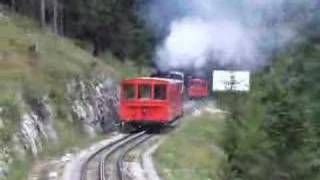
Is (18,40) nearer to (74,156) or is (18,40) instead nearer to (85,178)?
(74,156)

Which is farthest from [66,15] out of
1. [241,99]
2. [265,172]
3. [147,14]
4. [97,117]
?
[265,172]

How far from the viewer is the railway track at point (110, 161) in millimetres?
21013

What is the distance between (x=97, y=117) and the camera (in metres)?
34.5

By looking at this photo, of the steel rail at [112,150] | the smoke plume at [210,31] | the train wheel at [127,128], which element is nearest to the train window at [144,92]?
the steel rail at [112,150]

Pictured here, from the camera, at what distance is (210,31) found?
4453 cm

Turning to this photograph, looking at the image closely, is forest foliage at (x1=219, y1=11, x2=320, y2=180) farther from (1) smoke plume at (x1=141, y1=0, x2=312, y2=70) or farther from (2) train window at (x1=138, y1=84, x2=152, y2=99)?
(2) train window at (x1=138, y1=84, x2=152, y2=99)

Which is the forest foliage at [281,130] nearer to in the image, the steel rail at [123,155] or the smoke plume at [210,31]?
the steel rail at [123,155]

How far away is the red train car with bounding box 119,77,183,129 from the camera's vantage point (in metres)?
33.8

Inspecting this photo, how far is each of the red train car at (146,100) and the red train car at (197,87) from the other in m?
22.1

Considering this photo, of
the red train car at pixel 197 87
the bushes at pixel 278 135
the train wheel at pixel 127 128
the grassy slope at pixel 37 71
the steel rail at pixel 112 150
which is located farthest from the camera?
the red train car at pixel 197 87

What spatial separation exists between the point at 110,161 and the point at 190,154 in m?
3.32

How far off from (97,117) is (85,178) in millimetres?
13961

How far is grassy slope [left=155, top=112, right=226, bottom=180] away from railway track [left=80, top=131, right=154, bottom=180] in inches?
46.9

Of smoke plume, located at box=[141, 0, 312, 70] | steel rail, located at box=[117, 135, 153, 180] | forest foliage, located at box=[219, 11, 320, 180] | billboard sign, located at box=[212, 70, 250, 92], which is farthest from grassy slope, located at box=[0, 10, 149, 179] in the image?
forest foliage, located at box=[219, 11, 320, 180]
